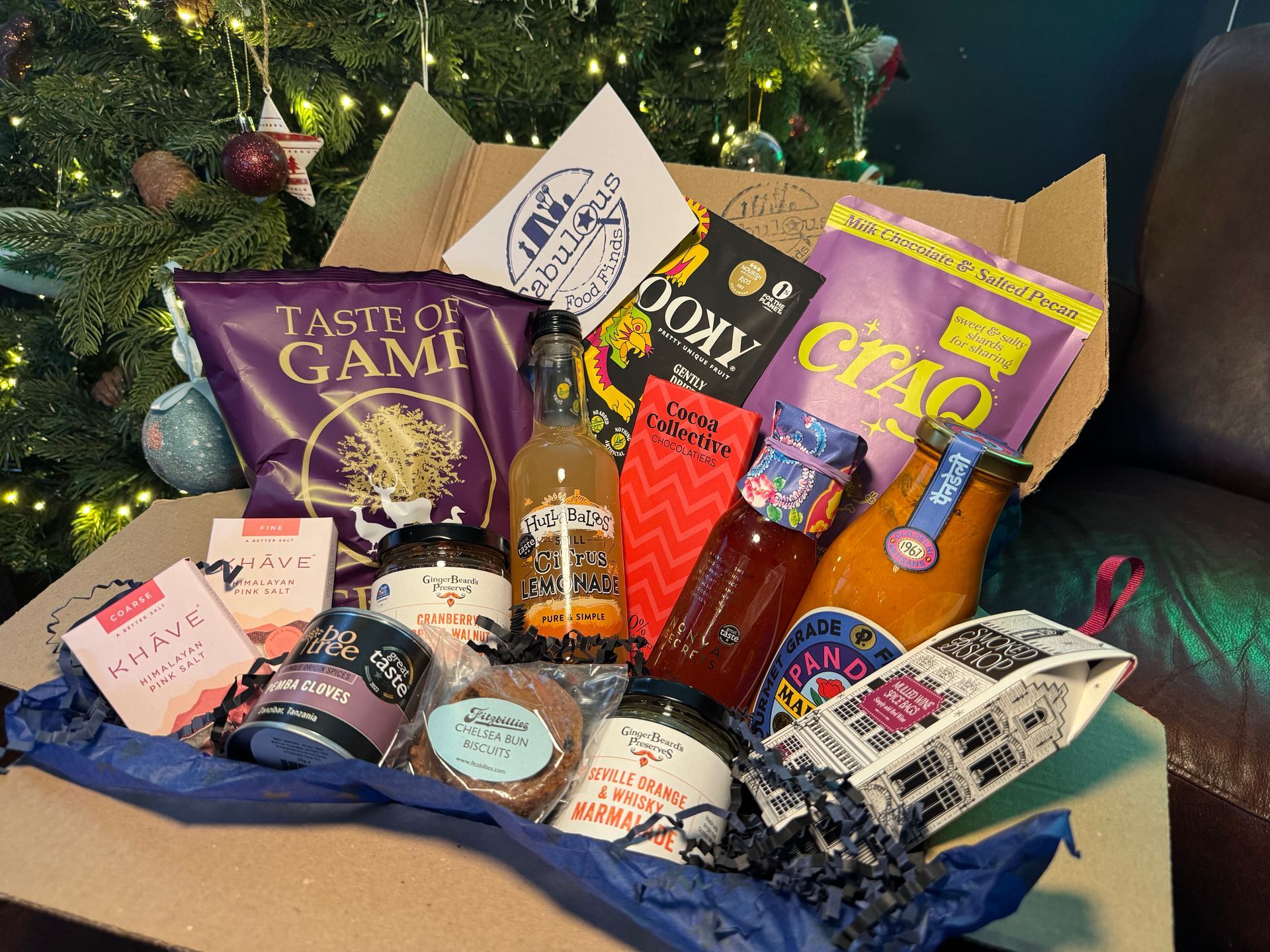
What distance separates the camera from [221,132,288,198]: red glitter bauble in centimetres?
105

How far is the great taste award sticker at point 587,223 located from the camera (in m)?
1.10

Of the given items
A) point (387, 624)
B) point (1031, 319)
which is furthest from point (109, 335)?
point (1031, 319)

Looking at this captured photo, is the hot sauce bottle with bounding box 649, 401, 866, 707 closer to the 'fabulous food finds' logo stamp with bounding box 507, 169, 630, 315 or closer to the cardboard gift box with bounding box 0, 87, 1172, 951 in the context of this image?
the cardboard gift box with bounding box 0, 87, 1172, 951

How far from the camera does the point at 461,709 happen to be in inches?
25.1

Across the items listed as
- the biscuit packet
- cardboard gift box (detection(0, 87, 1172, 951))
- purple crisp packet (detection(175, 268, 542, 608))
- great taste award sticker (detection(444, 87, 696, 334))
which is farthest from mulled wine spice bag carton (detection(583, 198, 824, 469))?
cardboard gift box (detection(0, 87, 1172, 951))

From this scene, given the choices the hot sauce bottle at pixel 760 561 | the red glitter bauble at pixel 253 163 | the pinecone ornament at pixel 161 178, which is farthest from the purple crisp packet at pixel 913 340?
the pinecone ornament at pixel 161 178

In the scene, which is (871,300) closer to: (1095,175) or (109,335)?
(1095,175)

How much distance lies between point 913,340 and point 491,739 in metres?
0.71

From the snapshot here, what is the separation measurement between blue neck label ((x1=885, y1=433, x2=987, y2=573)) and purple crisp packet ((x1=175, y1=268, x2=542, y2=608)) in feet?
1.71

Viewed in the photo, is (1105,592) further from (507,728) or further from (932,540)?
(507,728)

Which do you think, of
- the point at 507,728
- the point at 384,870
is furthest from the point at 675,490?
the point at 384,870

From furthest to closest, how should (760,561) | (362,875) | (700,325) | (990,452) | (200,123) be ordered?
(200,123), (700,325), (760,561), (990,452), (362,875)

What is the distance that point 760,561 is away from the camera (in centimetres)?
84

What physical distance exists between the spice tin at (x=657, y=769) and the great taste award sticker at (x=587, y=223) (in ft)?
2.03
